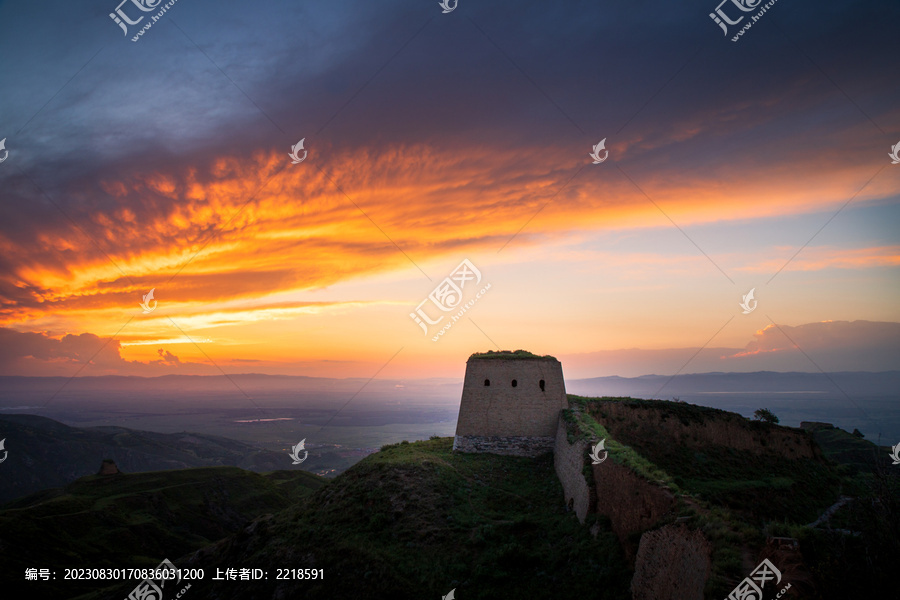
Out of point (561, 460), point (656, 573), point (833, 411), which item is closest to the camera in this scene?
point (656, 573)

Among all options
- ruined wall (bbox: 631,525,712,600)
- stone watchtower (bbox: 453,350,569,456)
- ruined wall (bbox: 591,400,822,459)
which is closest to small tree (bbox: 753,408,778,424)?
ruined wall (bbox: 591,400,822,459)

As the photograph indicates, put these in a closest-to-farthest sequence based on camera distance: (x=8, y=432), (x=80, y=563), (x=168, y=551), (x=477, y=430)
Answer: (x=477, y=430) → (x=80, y=563) → (x=168, y=551) → (x=8, y=432)

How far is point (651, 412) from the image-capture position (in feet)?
93.5

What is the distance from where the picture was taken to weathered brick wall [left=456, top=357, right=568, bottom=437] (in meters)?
27.6

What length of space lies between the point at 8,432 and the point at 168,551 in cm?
14509

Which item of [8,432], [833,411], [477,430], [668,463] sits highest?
[8,432]

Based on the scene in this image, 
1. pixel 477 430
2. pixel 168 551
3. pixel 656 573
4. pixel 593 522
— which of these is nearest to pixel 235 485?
pixel 168 551

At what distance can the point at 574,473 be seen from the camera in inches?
782

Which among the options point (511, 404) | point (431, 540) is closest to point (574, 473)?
point (431, 540)

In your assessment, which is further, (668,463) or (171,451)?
(171,451)

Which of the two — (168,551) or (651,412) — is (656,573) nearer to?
(651,412)

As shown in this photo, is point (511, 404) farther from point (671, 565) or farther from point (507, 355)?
point (671, 565)

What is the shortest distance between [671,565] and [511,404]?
17508 mm

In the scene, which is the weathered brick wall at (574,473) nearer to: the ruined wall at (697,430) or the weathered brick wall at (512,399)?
the weathered brick wall at (512,399)
